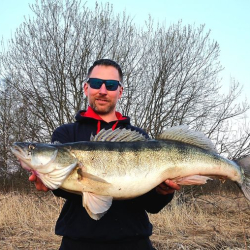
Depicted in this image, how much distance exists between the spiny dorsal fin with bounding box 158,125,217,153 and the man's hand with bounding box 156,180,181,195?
0.39 metres

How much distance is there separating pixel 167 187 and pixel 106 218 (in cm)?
59

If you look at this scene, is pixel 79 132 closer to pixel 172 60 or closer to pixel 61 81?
pixel 61 81

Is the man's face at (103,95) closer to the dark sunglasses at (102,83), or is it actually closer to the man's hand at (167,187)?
the dark sunglasses at (102,83)

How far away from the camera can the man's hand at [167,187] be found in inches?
111

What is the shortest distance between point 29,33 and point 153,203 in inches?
542

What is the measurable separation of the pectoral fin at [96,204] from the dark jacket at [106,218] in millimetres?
260

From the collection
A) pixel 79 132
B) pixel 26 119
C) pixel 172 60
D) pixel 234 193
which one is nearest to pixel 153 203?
pixel 79 132

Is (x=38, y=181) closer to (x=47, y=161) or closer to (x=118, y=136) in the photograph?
(x=47, y=161)

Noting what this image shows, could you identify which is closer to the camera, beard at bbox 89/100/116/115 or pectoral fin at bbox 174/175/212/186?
pectoral fin at bbox 174/175/212/186

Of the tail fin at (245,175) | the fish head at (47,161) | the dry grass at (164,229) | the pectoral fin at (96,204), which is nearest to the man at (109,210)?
the fish head at (47,161)

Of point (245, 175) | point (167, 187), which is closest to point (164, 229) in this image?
point (245, 175)

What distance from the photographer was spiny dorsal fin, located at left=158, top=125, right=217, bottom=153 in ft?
9.70

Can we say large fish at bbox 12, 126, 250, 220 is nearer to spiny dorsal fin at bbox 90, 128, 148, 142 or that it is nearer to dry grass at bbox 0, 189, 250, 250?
spiny dorsal fin at bbox 90, 128, 148, 142

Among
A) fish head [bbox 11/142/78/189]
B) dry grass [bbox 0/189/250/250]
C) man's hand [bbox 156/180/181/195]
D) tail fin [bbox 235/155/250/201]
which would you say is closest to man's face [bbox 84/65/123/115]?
fish head [bbox 11/142/78/189]
